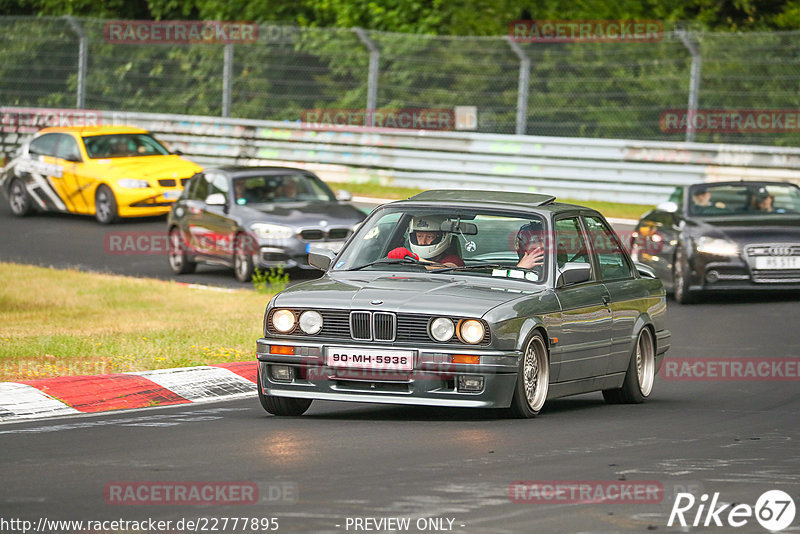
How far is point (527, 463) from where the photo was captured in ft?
26.0

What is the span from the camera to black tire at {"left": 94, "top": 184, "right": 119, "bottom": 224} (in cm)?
2575

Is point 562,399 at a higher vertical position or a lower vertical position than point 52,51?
lower

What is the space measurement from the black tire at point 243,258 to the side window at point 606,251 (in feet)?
29.6

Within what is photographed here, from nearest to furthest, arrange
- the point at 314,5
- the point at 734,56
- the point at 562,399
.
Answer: the point at 562,399, the point at 734,56, the point at 314,5

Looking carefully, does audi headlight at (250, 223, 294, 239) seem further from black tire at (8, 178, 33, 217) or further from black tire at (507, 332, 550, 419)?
black tire at (507, 332, 550, 419)

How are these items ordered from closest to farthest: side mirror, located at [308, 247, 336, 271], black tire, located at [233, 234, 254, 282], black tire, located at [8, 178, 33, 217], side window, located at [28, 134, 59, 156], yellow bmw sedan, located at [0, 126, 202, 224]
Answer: side mirror, located at [308, 247, 336, 271]
black tire, located at [233, 234, 254, 282]
yellow bmw sedan, located at [0, 126, 202, 224]
side window, located at [28, 134, 59, 156]
black tire, located at [8, 178, 33, 217]

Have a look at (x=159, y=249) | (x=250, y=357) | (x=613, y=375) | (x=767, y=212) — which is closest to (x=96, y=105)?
(x=159, y=249)

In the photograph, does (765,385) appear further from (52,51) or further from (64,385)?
(52,51)

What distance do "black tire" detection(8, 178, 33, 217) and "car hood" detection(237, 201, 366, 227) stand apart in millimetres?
8199

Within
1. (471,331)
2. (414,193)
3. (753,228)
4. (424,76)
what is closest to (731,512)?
(471,331)

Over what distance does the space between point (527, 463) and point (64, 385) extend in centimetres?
393

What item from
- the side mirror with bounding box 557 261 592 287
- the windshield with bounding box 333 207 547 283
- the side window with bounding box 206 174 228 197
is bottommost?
the side window with bounding box 206 174 228 197

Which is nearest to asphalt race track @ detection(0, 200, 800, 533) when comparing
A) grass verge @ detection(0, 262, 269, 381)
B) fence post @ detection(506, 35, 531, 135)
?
grass verge @ detection(0, 262, 269, 381)

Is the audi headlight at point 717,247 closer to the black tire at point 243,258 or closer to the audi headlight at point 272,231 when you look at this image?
the audi headlight at point 272,231
